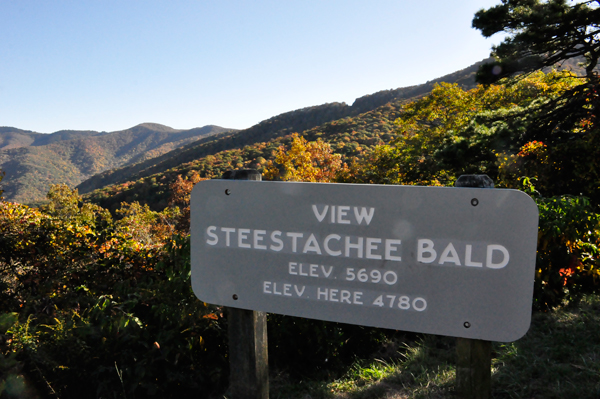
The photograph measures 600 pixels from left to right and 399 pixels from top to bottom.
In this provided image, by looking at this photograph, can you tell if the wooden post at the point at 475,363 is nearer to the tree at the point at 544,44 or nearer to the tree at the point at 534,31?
the tree at the point at 544,44

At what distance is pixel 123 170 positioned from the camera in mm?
71188

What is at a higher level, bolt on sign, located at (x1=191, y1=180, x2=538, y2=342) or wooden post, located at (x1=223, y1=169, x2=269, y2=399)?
bolt on sign, located at (x1=191, y1=180, x2=538, y2=342)

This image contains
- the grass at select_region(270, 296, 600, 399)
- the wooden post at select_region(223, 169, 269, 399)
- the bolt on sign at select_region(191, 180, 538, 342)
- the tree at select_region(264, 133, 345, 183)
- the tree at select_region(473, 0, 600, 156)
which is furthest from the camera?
the tree at select_region(264, 133, 345, 183)

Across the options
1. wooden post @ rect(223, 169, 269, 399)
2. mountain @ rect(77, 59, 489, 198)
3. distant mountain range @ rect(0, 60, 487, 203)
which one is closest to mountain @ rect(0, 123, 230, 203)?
distant mountain range @ rect(0, 60, 487, 203)

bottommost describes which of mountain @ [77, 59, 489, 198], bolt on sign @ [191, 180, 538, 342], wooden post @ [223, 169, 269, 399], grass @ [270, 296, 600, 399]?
grass @ [270, 296, 600, 399]

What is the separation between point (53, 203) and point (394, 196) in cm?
3006

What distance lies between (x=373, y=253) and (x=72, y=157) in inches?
7196

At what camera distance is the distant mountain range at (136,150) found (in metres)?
58.8

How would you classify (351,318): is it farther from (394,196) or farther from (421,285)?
(394,196)

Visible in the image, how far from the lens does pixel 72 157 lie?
156625 millimetres

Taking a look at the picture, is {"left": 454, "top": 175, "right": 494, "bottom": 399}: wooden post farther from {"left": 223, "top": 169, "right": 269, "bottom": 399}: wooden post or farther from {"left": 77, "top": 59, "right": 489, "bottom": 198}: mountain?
{"left": 77, "top": 59, "right": 489, "bottom": 198}: mountain

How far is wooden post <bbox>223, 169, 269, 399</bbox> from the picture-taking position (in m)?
1.50

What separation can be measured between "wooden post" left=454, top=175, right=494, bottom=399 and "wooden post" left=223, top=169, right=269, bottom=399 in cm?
75

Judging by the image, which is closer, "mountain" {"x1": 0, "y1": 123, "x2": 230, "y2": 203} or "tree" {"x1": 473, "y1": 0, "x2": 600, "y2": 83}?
"tree" {"x1": 473, "y1": 0, "x2": 600, "y2": 83}
